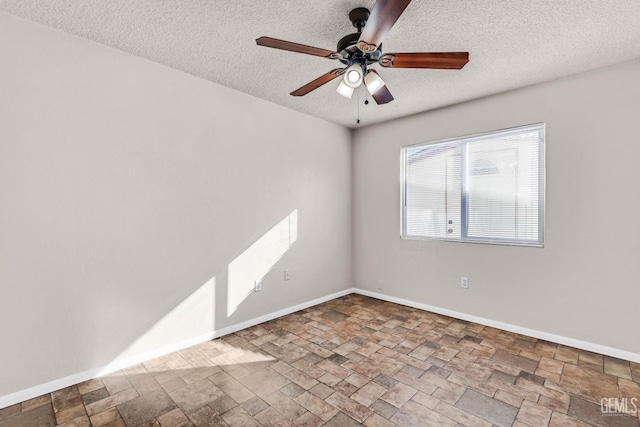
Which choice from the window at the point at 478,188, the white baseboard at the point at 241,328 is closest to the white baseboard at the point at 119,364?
the white baseboard at the point at 241,328

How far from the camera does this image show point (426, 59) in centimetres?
183

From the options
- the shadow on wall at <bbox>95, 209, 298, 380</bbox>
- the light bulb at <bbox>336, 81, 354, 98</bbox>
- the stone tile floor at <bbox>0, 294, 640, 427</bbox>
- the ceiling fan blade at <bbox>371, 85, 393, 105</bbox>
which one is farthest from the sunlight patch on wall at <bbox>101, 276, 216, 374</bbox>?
the ceiling fan blade at <bbox>371, 85, 393, 105</bbox>

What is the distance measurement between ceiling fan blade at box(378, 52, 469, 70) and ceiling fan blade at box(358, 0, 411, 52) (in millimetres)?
220

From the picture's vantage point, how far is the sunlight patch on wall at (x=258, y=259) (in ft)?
10.2

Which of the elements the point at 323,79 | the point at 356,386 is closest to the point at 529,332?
the point at 356,386

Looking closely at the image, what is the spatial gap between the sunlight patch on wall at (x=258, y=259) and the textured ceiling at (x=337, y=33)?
5.21ft

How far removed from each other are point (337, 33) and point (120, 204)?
6.79 feet

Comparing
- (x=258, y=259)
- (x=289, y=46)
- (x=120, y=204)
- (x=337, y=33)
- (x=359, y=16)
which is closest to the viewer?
(x=289, y=46)

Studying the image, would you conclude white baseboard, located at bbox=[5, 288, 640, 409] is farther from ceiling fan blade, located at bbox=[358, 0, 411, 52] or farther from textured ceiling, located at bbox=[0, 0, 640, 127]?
ceiling fan blade, located at bbox=[358, 0, 411, 52]

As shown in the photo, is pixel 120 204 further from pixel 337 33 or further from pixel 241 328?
pixel 337 33

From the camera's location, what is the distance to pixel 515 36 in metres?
2.12

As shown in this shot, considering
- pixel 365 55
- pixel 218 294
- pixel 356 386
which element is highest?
pixel 365 55

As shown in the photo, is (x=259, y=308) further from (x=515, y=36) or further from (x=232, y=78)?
(x=515, y=36)

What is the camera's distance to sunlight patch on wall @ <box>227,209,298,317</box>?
3.10 meters
